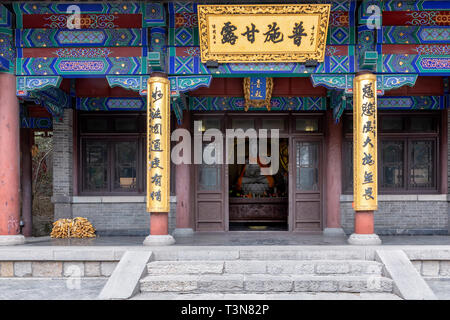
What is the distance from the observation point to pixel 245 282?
5816 millimetres

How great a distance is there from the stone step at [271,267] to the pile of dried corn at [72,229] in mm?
3013

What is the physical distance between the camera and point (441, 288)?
19.4 feet

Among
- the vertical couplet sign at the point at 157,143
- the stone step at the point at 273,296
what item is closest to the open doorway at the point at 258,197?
the vertical couplet sign at the point at 157,143

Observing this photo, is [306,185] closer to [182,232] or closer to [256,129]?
[256,129]

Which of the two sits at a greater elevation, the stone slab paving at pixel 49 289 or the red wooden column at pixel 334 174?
the red wooden column at pixel 334 174

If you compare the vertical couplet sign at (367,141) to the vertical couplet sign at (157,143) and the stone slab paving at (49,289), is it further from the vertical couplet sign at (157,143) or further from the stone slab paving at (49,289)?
the stone slab paving at (49,289)

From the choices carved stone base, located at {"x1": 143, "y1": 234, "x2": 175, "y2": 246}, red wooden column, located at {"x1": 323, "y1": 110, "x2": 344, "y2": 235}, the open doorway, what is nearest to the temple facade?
red wooden column, located at {"x1": 323, "y1": 110, "x2": 344, "y2": 235}

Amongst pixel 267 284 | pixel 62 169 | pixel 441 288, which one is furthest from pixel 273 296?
pixel 62 169

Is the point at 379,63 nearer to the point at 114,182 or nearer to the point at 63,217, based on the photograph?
the point at 114,182

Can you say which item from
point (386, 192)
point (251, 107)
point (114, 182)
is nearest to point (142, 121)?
point (114, 182)

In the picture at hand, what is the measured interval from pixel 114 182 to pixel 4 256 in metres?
3.05

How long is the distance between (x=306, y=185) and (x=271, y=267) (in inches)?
135

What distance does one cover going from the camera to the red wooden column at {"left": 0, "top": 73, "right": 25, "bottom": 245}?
712 centimetres

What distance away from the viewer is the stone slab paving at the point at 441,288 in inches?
218
